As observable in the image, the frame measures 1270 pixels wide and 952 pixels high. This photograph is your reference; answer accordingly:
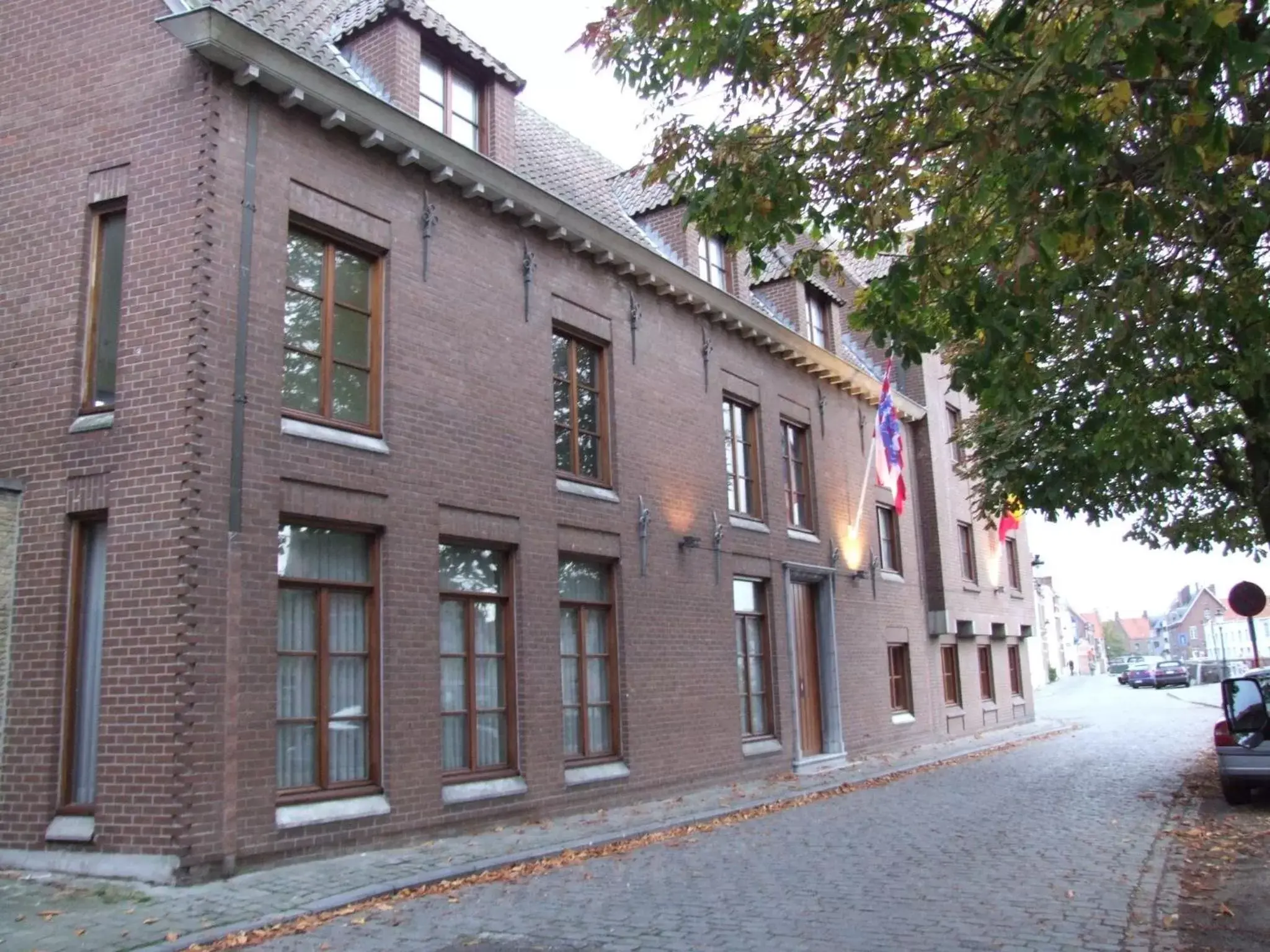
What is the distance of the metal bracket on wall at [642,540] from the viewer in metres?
14.1

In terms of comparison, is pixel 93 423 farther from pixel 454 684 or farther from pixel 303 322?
pixel 454 684

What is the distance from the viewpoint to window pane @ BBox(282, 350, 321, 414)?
9977 millimetres

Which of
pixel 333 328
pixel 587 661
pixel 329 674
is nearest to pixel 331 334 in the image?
pixel 333 328

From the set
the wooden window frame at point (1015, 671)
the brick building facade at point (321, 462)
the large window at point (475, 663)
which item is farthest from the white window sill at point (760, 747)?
the wooden window frame at point (1015, 671)

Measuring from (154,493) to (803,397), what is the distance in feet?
41.5

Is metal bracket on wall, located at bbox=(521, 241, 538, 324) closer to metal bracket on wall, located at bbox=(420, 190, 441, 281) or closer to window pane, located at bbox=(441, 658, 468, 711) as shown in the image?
metal bracket on wall, located at bbox=(420, 190, 441, 281)

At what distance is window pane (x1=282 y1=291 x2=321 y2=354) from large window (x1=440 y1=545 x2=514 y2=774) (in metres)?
2.57

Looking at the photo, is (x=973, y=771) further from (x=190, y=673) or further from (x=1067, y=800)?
(x=190, y=673)

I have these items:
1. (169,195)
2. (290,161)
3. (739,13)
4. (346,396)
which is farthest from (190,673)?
(739,13)

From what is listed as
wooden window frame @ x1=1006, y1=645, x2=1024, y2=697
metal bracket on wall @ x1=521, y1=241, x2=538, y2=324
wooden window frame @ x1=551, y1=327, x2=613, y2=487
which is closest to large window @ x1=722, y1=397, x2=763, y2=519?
wooden window frame @ x1=551, y1=327, x2=613, y2=487

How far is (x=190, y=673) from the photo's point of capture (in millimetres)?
8445

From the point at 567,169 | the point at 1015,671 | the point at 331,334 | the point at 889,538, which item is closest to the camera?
the point at 331,334

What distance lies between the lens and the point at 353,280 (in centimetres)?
1089

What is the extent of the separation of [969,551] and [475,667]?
1799 centimetres
